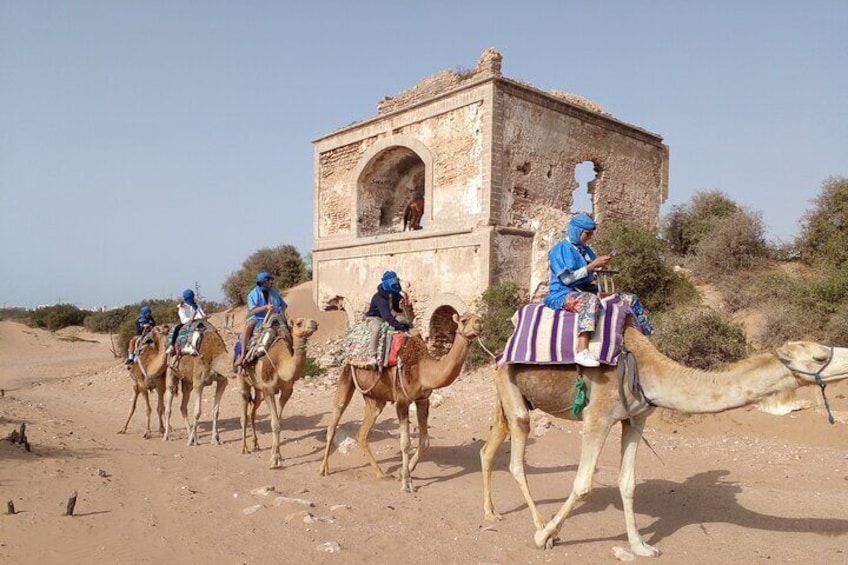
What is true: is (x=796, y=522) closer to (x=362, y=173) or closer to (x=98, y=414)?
(x=98, y=414)

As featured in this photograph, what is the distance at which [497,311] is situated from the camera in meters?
13.8

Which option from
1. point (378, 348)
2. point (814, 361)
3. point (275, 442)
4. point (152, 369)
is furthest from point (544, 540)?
point (152, 369)

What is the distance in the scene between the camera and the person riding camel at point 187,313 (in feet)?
35.4

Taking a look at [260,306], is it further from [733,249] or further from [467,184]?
[733,249]

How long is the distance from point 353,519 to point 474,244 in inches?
385

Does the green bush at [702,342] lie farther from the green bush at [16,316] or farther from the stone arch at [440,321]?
the green bush at [16,316]

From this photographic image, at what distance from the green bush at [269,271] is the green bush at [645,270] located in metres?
26.1

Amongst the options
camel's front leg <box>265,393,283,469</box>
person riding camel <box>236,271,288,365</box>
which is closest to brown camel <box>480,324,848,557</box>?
camel's front leg <box>265,393,283,469</box>

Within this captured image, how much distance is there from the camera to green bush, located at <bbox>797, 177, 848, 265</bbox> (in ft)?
52.5

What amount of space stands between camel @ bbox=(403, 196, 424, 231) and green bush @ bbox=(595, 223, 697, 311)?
21.5 ft

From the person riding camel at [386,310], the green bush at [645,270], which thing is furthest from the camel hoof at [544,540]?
the green bush at [645,270]

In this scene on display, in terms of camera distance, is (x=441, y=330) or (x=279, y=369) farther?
(x=441, y=330)

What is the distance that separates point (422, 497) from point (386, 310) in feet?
7.61

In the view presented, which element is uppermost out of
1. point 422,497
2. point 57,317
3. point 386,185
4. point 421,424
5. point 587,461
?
point 386,185
